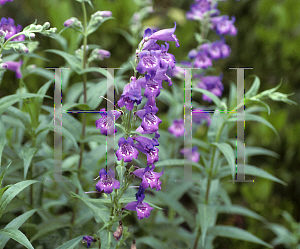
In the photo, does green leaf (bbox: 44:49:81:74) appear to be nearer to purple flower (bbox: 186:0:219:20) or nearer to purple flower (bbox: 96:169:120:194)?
purple flower (bbox: 96:169:120:194)

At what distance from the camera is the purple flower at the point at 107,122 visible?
148 centimetres

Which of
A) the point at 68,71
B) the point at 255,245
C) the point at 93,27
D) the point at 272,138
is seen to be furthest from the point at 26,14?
the point at 255,245

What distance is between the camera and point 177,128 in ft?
9.57

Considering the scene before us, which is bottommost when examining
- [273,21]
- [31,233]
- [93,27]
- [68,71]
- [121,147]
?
[31,233]

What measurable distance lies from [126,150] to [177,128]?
1504 millimetres

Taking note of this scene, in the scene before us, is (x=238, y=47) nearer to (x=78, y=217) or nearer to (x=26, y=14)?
(x=26, y=14)

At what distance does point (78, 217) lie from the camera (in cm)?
236

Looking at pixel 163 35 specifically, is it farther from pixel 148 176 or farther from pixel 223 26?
pixel 223 26

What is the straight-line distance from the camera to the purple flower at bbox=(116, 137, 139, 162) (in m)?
1.44

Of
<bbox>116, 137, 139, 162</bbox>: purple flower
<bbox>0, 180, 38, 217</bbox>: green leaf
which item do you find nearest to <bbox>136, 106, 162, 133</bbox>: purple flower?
<bbox>116, 137, 139, 162</bbox>: purple flower

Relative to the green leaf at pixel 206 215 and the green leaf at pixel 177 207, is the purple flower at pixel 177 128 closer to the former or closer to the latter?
the green leaf at pixel 177 207

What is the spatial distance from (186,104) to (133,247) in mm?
1093

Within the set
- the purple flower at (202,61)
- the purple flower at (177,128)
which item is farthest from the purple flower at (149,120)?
the purple flower at (202,61)

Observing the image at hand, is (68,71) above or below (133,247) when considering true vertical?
above
